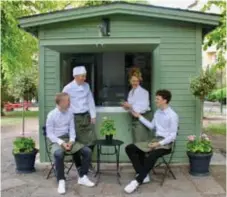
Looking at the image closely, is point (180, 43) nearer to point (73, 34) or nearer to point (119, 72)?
point (119, 72)

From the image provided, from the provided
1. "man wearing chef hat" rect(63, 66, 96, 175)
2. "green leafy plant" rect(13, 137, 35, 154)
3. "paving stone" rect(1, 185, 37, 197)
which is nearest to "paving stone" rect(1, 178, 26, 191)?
"paving stone" rect(1, 185, 37, 197)

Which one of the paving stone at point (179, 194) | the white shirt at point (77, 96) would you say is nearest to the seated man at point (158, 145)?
the paving stone at point (179, 194)

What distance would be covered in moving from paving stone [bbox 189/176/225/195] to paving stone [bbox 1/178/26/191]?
2399 mm

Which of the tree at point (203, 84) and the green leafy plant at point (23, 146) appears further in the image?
the green leafy plant at point (23, 146)

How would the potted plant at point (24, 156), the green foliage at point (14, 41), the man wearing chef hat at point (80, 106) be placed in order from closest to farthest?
the man wearing chef hat at point (80, 106), the potted plant at point (24, 156), the green foliage at point (14, 41)

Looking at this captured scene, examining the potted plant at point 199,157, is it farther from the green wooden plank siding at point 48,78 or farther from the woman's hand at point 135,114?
the green wooden plank siding at point 48,78

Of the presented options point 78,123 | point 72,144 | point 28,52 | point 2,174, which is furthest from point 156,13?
point 28,52

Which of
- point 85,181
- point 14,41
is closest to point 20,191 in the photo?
point 85,181

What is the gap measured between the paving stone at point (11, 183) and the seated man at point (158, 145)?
5.02 ft

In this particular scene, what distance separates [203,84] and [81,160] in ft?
7.10

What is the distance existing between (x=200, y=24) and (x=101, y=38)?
5.55 ft

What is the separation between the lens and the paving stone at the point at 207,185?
5.15 metres

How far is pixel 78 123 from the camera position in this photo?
6.02 m

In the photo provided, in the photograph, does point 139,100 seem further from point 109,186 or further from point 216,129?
point 216,129
